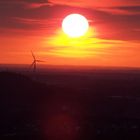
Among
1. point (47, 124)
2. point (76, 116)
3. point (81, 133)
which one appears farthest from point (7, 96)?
point (81, 133)

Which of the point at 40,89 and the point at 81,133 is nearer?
the point at 81,133

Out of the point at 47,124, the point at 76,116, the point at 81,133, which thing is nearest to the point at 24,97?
the point at 76,116

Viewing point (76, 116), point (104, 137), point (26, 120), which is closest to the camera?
point (104, 137)

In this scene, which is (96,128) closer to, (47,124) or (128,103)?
(47,124)

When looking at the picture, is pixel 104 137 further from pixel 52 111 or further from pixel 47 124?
pixel 52 111

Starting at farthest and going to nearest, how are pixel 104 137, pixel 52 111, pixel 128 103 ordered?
1. pixel 128 103
2. pixel 52 111
3. pixel 104 137

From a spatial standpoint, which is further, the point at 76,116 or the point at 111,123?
the point at 76,116

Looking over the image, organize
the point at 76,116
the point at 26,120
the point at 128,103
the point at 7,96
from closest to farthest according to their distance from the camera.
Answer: the point at 26,120, the point at 76,116, the point at 7,96, the point at 128,103
